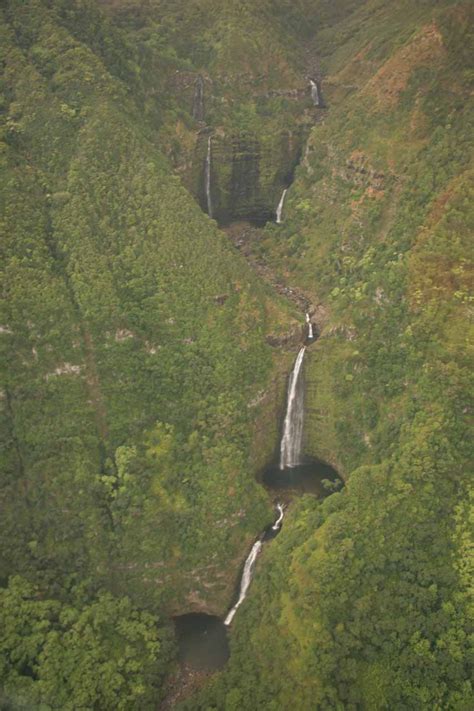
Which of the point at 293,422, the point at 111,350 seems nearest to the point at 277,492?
the point at 293,422

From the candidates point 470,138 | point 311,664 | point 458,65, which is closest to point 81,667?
point 311,664

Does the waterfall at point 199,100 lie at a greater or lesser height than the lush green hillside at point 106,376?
greater

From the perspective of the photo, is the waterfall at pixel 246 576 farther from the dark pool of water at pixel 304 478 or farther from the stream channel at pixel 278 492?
the dark pool of water at pixel 304 478

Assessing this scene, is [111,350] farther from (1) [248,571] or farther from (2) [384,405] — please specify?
(2) [384,405]

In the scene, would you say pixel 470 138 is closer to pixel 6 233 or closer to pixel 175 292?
pixel 175 292

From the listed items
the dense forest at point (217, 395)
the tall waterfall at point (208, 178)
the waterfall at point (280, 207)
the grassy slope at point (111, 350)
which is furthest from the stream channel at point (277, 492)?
the tall waterfall at point (208, 178)

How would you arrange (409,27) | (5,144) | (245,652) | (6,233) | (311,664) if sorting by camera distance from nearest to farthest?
(311,664) < (245,652) < (6,233) < (5,144) < (409,27)
